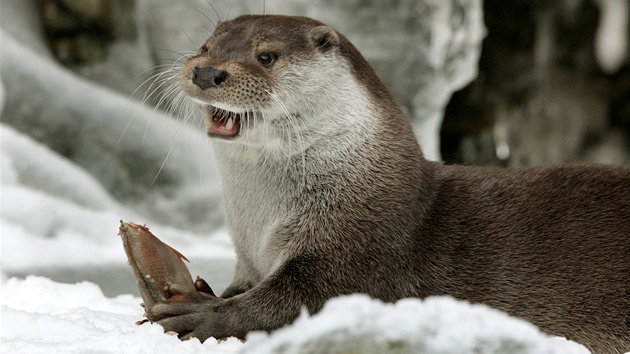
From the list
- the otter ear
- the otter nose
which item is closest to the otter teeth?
the otter nose

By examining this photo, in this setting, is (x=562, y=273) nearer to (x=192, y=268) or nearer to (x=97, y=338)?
(x=97, y=338)

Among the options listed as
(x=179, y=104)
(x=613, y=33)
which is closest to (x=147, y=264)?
(x=179, y=104)

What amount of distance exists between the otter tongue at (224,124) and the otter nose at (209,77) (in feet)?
0.52

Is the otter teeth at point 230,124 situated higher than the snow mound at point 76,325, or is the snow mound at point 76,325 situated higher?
the otter teeth at point 230,124

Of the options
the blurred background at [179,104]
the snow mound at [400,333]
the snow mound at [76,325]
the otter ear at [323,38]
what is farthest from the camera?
the blurred background at [179,104]

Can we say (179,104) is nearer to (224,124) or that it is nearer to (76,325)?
(224,124)

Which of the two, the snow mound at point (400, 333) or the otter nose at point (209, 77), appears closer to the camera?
the snow mound at point (400, 333)

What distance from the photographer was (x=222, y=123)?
3059 mm

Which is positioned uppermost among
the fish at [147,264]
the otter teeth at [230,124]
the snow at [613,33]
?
the snow at [613,33]

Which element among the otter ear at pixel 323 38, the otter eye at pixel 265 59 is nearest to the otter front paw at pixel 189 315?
the otter eye at pixel 265 59

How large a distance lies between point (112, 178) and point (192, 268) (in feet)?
8.25

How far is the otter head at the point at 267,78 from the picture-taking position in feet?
9.66

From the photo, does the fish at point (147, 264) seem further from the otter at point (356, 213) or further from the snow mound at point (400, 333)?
the snow mound at point (400, 333)

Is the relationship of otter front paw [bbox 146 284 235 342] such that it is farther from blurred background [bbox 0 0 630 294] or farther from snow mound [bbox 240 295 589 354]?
blurred background [bbox 0 0 630 294]
